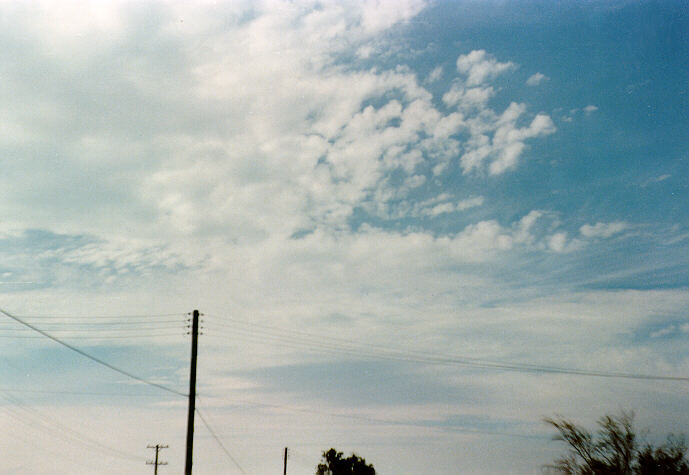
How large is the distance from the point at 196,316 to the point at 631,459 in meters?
35.1

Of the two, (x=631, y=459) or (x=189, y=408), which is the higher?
(x=189, y=408)

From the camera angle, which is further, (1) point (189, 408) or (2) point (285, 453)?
(2) point (285, 453)

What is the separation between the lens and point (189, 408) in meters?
26.1

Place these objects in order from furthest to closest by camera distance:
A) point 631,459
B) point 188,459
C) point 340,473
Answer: point 340,473
point 631,459
point 188,459

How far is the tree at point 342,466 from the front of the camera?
83.4 meters

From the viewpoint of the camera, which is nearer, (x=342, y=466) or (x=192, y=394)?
(x=192, y=394)

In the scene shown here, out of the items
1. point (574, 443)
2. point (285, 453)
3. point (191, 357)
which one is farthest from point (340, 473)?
point (191, 357)

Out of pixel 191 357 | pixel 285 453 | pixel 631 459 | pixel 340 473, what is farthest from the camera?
pixel 340 473

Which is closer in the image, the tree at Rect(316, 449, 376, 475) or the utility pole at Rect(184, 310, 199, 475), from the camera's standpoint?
the utility pole at Rect(184, 310, 199, 475)

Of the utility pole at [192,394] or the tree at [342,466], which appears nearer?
the utility pole at [192,394]

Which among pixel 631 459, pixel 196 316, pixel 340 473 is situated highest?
pixel 196 316

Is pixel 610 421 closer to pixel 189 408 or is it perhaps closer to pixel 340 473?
pixel 189 408

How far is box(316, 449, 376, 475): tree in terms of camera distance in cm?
8338

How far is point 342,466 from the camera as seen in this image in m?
83.6
